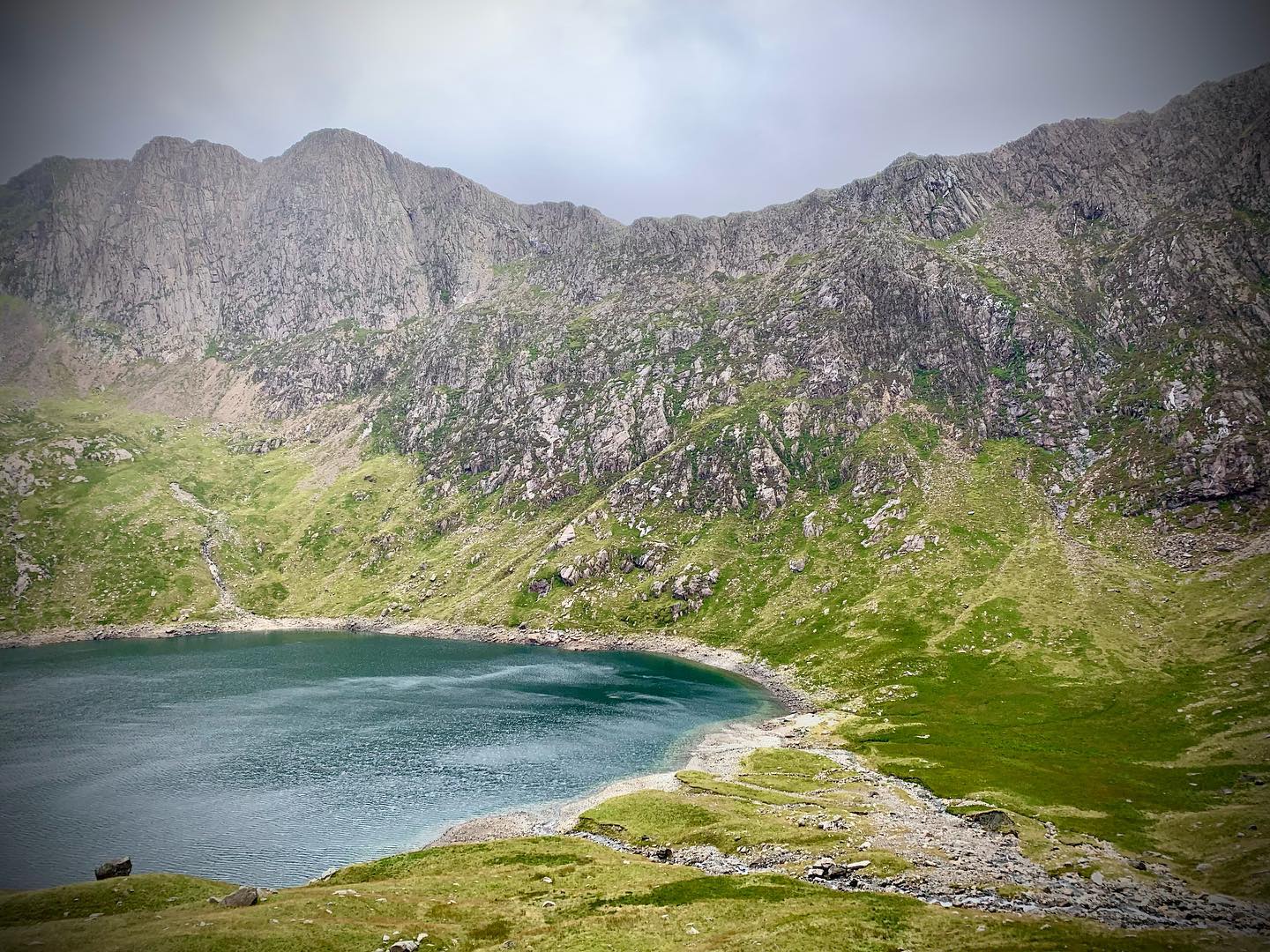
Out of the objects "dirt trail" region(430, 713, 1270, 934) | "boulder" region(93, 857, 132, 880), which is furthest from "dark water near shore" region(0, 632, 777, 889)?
"boulder" region(93, 857, 132, 880)

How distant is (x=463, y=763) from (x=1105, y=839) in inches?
3412

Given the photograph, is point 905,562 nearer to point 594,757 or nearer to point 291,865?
point 594,757

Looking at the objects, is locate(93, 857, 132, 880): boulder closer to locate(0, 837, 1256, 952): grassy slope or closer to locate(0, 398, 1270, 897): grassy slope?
locate(0, 837, 1256, 952): grassy slope

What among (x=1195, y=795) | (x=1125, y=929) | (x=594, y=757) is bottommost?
(x=594, y=757)

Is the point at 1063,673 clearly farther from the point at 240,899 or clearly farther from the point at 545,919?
the point at 240,899

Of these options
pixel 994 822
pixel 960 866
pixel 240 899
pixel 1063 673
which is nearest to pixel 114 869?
pixel 240 899

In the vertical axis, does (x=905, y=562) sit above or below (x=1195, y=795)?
above

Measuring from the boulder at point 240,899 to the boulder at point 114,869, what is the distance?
14.9 m

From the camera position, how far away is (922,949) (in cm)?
3881

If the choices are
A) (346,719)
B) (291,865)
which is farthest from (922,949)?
(346,719)

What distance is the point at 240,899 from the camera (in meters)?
49.2

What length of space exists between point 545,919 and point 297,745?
83.2m

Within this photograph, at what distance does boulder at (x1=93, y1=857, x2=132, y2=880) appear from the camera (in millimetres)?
55812

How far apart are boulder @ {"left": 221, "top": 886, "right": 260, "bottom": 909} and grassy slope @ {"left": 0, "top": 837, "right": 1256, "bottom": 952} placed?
1.57 m
